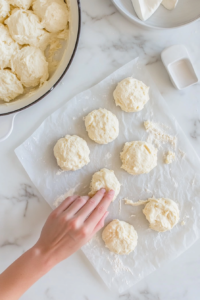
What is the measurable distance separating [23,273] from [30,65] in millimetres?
672

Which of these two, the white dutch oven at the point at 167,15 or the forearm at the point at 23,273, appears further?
the white dutch oven at the point at 167,15

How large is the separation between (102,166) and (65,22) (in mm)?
513

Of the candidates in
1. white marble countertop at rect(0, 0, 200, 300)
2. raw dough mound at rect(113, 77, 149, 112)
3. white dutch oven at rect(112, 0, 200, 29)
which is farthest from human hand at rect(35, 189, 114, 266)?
white dutch oven at rect(112, 0, 200, 29)

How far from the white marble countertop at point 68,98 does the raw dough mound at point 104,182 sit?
201 millimetres

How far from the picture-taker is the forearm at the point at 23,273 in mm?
859

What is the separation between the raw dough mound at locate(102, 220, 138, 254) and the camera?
38.4 inches

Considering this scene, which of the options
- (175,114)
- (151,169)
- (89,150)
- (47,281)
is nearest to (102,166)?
(89,150)

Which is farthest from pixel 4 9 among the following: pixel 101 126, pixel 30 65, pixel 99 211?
pixel 99 211

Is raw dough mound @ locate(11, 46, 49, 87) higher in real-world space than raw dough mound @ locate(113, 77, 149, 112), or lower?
higher

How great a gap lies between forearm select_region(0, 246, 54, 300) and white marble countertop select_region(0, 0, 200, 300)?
0.13 metres

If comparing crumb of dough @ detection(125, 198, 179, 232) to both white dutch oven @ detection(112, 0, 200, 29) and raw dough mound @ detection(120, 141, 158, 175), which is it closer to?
raw dough mound @ detection(120, 141, 158, 175)

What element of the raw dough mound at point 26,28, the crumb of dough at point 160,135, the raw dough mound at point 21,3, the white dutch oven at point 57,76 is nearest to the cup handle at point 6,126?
the white dutch oven at point 57,76

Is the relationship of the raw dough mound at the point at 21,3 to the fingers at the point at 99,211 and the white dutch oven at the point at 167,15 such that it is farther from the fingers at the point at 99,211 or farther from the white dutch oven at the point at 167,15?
the fingers at the point at 99,211

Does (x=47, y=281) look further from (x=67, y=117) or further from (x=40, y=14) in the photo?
(x=40, y=14)
